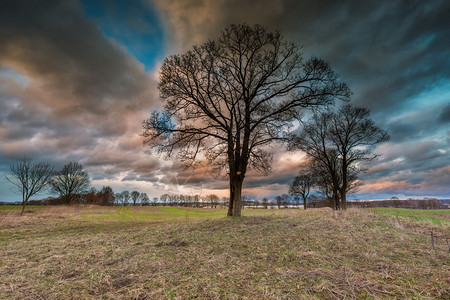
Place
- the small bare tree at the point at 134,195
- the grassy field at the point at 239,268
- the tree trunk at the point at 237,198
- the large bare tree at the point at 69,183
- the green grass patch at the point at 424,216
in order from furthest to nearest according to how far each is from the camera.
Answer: the small bare tree at the point at 134,195, the large bare tree at the point at 69,183, the tree trunk at the point at 237,198, the green grass patch at the point at 424,216, the grassy field at the point at 239,268

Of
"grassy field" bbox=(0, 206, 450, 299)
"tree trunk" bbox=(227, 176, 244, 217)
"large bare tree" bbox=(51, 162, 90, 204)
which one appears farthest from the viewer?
"large bare tree" bbox=(51, 162, 90, 204)

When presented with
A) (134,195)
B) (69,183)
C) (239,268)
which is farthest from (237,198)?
(134,195)

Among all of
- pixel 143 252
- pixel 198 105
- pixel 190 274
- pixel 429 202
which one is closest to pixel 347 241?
pixel 190 274

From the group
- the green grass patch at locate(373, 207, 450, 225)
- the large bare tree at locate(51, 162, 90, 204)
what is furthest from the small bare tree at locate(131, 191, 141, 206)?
the green grass patch at locate(373, 207, 450, 225)

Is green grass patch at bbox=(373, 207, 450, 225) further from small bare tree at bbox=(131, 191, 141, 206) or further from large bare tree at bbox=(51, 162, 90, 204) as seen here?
small bare tree at bbox=(131, 191, 141, 206)

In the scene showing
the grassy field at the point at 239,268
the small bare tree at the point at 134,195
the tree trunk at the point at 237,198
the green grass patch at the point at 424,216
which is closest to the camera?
the grassy field at the point at 239,268

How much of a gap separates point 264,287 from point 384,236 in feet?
20.0

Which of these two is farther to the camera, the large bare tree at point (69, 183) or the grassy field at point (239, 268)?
the large bare tree at point (69, 183)

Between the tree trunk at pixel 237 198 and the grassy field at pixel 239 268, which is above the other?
the tree trunk at pixel 237 198

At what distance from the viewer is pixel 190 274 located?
14.5 ft

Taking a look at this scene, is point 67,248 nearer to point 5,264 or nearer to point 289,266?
point 5,264

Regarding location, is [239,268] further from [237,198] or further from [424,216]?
[424,216]

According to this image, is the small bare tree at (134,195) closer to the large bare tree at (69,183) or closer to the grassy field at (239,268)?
the large bare tree at (69,183)

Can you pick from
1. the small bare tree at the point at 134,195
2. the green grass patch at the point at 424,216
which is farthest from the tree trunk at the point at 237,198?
the small bare tree at the point at 134,195
